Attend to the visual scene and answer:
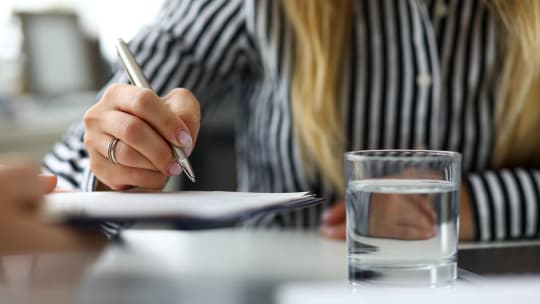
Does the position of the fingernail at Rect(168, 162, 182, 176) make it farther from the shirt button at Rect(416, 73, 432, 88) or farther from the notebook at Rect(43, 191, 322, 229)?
the shirt button at Rect(416, 73, 432, 88)

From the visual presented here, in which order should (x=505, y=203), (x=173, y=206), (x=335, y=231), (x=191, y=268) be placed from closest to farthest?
1. (x=173, y=206)
2. (x=191, y=268)
3. (x=335, y=231)
4. (x=505, y=203)

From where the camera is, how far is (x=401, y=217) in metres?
0.57

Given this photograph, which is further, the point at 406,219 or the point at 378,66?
the point at 378,66

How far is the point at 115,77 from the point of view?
1.02m

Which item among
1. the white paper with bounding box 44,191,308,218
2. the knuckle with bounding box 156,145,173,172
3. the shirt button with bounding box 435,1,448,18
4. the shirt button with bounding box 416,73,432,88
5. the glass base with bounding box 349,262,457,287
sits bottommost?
the glass base with bounding box 349,262,457,287

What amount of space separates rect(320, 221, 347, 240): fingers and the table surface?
20 mm

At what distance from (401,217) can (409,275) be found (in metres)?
0.04

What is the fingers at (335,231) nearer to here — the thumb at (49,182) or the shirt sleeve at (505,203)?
the shirt sleeve at (505,203)

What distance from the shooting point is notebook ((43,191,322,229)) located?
482 millimetres

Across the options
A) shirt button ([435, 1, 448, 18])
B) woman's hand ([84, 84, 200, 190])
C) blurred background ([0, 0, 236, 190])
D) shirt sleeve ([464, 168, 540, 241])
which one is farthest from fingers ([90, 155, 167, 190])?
blurred background ([0, 0, 236, 190])

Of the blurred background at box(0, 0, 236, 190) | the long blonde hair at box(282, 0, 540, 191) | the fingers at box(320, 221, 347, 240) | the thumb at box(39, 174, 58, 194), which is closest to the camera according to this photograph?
the thumb at box(39, 174, 58, 194)

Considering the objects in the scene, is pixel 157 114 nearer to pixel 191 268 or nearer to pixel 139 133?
pixel 139 133

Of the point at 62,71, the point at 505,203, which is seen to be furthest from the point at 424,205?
the point at 62,71

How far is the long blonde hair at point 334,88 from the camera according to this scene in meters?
0.98
